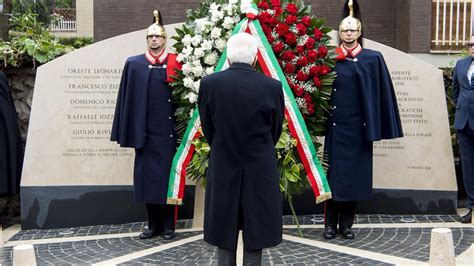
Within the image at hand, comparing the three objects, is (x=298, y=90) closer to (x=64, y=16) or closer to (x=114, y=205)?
(x=114, y=205)

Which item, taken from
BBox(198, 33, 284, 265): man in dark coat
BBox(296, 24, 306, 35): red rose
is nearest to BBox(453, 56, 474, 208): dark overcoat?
BBox(296, 24, 306, 35): red rose

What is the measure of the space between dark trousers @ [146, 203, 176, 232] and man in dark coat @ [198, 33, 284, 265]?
2341 mm

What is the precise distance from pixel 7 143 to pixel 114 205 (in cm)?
141

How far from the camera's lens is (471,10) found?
1108 centimetres

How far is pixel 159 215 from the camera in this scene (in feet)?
21.5

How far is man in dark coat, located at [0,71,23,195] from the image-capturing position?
6.98 metres

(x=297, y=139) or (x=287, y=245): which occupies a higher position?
(x=297, y=139)

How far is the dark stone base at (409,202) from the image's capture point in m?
7.32

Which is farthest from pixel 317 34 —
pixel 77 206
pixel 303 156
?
pixel 77 206

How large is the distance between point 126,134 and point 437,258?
3244mm

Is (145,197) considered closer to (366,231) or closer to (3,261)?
(3,261)

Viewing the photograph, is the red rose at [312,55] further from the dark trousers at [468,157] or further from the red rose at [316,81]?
the dark trousers at [468,157]

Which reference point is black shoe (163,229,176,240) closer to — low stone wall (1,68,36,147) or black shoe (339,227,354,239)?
black shoe (339,227,354,239)

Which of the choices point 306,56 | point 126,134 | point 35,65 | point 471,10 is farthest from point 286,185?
point 471,10
